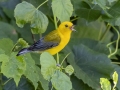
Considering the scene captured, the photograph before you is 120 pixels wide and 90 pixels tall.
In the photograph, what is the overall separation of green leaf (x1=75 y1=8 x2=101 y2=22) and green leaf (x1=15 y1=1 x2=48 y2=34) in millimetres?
536

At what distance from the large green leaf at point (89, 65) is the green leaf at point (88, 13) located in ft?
0.69

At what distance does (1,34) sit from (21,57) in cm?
75

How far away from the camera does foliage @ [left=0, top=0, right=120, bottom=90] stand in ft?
4.90

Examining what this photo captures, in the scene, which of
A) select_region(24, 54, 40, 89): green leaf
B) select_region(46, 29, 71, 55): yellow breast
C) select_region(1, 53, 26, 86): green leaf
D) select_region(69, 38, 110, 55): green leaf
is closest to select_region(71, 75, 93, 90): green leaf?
select_region(69, 38, 110, 55): green leaf

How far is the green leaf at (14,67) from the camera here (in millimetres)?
1492

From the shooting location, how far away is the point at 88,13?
2.14 meters

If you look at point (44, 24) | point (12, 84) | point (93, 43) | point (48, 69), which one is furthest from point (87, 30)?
point (48, 69)

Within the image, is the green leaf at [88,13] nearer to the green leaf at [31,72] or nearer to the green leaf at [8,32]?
the green leaf at [8,32]

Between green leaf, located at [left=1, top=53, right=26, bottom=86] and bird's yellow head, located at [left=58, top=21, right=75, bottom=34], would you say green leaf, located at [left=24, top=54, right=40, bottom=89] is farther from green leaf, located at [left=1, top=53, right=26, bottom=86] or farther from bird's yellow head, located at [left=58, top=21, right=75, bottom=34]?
bird's yellow head, located at [left=58, top=21, right=75, bottom=34]

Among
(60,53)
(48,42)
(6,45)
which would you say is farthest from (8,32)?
(48,42)

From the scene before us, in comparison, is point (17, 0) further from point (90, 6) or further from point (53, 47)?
point (53, 47)

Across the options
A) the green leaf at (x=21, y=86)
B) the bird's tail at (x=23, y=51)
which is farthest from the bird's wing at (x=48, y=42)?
the green leaf at (x=21, y=86)

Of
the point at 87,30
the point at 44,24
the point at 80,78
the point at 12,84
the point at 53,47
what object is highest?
the point at 44,24

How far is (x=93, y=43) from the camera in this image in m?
2.55
